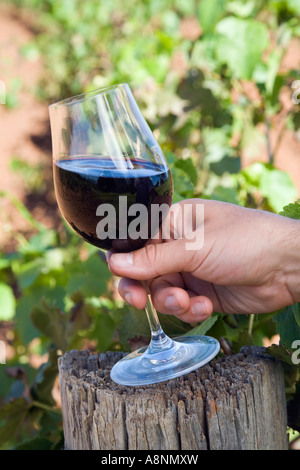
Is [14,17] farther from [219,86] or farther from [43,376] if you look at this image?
[43,376]

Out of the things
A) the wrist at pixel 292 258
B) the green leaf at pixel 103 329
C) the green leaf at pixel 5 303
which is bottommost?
the green leaf at pixel 5 303

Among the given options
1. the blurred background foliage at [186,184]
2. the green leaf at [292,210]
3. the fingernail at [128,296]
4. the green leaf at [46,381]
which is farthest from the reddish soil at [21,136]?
the green leaf at [292,210]

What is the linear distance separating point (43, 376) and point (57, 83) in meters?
5.44

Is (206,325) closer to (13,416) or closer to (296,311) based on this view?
(296,311)

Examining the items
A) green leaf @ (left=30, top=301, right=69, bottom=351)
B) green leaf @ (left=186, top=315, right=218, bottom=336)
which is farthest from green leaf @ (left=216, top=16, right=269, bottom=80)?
green leaf @ (left=186, top=315, right=218, bottom=336)

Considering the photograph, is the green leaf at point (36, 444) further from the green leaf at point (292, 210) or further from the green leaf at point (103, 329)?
the green leaf at point (292, 210)

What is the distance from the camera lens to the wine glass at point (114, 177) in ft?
3.94

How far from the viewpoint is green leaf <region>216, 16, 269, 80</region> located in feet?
9.03

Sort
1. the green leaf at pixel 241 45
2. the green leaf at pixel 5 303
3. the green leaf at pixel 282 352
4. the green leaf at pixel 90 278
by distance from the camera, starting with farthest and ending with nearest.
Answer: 1. the green leaf at pixel 5 303
2. the green leaf at pixel 241 45
3. the green leaf at pixel 90 278
4. the green leaf at pixel 282 352

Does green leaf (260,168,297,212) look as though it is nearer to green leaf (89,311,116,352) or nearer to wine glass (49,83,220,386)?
green leaf (89,311,116,352)

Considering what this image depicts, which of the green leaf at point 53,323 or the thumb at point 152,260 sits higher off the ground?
the thumb at point 152,260

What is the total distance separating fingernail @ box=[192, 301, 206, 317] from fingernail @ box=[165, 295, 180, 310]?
39 mm

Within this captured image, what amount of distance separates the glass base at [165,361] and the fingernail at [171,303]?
8cm
